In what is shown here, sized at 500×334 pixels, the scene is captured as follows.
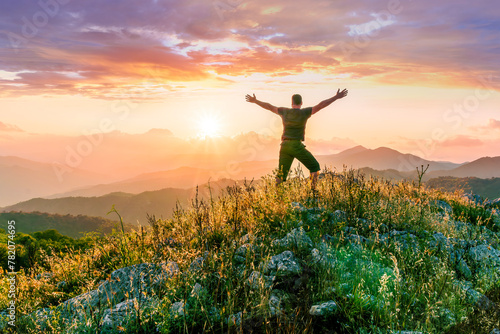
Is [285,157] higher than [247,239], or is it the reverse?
[285,157]

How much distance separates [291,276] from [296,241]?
2.70 ft

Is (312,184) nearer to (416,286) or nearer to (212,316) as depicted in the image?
(416,286)

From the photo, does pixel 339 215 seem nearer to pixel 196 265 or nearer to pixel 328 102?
pixel 196 265

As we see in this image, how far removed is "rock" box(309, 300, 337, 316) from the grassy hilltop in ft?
0.04

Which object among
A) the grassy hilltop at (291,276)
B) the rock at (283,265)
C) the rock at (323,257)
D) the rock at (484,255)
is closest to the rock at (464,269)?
the grassy hilltop at (291,276)

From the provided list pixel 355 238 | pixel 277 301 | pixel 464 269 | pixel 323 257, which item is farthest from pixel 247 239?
pixel 464 269

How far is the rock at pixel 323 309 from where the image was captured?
3.61 m

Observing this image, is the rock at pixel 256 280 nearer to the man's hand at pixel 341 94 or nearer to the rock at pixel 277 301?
the rock at pixel 277 301

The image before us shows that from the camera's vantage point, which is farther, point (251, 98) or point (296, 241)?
point (251, 98)

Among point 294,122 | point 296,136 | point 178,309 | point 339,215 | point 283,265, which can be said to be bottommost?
point 178,309

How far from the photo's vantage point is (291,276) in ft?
14.4

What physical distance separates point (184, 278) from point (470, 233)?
628cm

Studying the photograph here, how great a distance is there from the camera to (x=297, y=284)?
4.27m

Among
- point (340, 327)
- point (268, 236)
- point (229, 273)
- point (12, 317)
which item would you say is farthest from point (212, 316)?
point (12, 317)
